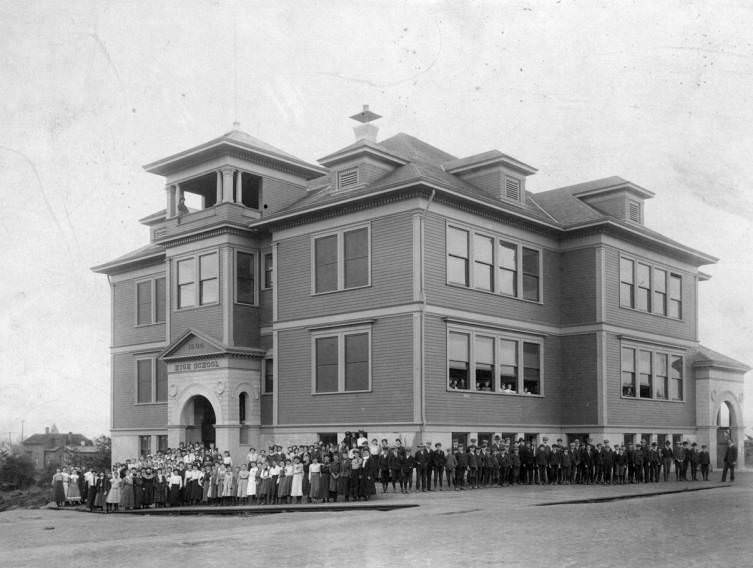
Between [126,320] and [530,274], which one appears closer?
[530,274]

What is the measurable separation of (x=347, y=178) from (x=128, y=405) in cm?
1760

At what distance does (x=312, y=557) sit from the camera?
14.3 meters

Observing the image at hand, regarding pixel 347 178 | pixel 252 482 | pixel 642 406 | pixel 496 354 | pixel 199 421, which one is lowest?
pixel 252 482

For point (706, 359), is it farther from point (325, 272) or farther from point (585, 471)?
point (325, 272)

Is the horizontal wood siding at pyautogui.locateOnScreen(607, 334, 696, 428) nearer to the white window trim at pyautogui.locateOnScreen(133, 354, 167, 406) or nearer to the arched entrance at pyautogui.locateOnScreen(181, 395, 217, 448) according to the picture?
the arched entrance at pyautogui.locateOnScreen(181, 395, 217, 448)

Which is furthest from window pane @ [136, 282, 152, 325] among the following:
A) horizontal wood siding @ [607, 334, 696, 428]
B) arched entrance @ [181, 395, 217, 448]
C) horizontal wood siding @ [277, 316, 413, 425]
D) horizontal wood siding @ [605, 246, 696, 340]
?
horizontal wood siding @ [607, 334, 696, 428]

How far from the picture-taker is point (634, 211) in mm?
40656

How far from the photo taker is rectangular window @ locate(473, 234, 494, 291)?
34.1 m

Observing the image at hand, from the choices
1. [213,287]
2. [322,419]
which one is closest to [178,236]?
[213,287]

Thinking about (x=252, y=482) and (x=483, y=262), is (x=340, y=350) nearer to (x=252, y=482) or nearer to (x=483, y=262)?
(x=483, y=262)

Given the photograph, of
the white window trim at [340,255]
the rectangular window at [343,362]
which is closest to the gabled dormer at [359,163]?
the white window trim at [340,255]

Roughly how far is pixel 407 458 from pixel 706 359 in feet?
65.0

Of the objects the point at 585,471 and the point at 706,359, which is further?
the point at 706,359

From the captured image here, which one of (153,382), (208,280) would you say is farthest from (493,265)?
(153,382)
